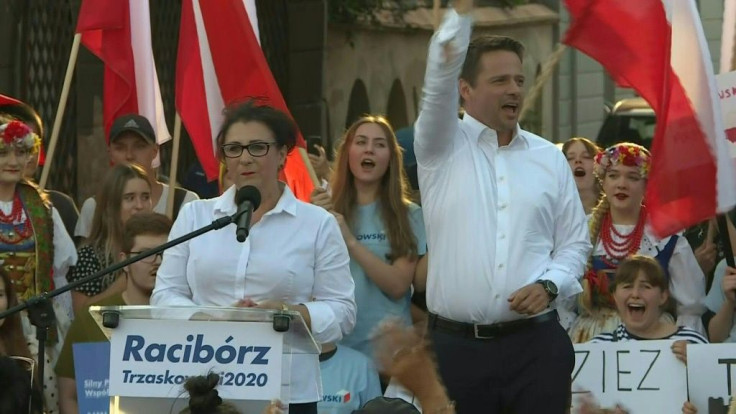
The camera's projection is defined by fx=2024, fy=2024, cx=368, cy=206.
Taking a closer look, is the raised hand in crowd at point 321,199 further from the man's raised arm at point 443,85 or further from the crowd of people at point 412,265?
the man's raised arm at point 443,85

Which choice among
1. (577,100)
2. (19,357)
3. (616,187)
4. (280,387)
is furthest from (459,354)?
(577,100)

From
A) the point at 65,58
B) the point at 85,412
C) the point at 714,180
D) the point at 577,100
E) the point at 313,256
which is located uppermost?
the point at 577,100

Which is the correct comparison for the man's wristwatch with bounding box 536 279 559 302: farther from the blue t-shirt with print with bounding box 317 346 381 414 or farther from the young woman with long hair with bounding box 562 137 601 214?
the young woman with long hair with bounding box 562 137 601 214

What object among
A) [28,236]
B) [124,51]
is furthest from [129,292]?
[124,51]

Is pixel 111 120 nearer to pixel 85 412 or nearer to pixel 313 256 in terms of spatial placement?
pixel 85 412

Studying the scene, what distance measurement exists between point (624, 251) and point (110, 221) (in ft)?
8.10

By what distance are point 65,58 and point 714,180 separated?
941cm

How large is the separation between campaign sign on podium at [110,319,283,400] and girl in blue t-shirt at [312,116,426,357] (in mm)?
2515

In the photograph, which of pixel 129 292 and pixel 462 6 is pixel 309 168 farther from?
pixel 462 6

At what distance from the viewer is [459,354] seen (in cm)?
748

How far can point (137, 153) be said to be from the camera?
1068 cm

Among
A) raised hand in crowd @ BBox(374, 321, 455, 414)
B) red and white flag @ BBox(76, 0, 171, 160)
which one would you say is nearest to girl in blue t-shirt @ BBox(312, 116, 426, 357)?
red and white flag @ BBox(76, 0, 171, 160)

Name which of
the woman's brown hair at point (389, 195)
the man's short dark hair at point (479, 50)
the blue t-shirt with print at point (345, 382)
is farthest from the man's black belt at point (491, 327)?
the woman's brown hair at point (389, 195)

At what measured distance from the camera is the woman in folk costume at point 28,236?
9.11 metres
